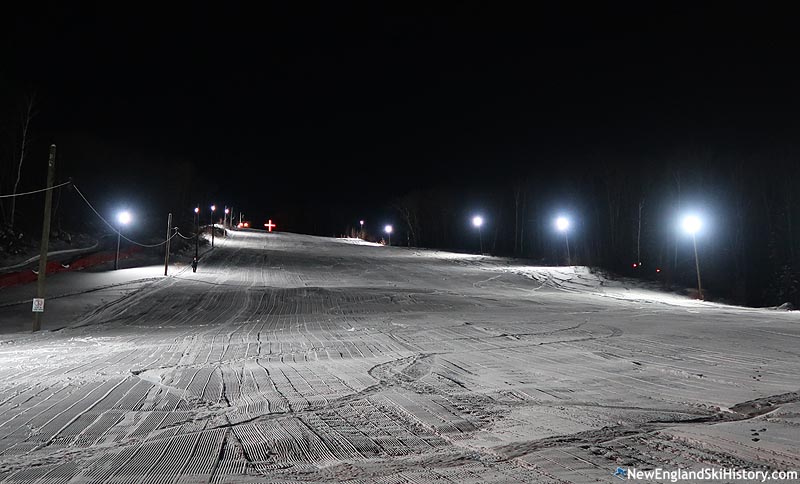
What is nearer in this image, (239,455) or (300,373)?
(239,455)

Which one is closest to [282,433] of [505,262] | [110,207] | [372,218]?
[505,262]

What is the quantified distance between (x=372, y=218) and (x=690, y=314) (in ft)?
351

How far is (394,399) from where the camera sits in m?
6.48

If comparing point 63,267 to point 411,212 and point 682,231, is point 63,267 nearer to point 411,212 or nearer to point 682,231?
point 682,231

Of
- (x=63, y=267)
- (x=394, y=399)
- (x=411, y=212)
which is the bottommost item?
(x=394, y=399)

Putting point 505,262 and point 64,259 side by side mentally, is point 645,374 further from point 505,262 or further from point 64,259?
point 505,262

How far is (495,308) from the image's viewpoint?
19.7 m

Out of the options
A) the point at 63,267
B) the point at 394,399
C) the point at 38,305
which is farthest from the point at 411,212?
the point at 394,399

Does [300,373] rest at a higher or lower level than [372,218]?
lower

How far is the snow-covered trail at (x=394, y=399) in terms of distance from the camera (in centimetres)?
427

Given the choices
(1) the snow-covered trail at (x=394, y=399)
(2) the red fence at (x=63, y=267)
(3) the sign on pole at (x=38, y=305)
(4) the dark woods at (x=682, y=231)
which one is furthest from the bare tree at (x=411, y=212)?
(3) the sign on pole at (x=38, y=305)

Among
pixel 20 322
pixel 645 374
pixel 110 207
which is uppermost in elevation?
pixel 110 207

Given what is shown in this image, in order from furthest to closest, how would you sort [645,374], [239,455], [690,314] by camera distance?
[690,314] < [645,374] < [239,455]

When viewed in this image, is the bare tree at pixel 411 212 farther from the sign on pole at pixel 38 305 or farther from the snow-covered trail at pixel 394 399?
the sign on pole at pixel 38 305
